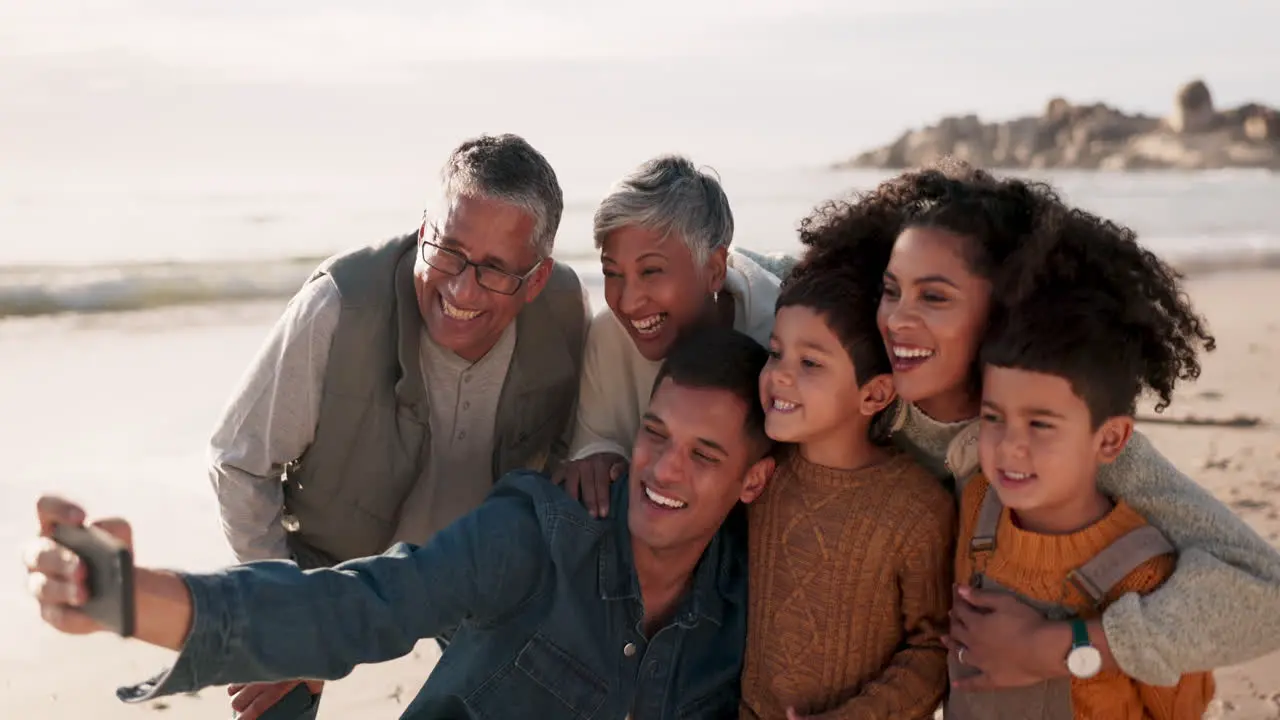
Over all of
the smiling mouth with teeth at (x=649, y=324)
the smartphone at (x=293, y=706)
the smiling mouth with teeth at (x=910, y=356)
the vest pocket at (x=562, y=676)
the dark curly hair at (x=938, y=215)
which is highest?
the dark curly hair at (x=938, y=215)

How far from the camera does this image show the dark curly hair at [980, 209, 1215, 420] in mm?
2818

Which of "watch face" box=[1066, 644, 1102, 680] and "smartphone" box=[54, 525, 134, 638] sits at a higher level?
"smartphone" box=[54, 525, 134, 638]

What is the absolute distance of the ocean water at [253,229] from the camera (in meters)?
11.8

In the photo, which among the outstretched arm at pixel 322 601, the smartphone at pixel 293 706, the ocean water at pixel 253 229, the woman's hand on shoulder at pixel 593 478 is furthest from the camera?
the ocean water at pixel 253 229

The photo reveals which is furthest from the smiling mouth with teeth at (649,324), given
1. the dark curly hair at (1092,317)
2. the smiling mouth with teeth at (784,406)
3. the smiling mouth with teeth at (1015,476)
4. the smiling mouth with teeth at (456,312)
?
the smiling mouth with teeth at (1015,476)

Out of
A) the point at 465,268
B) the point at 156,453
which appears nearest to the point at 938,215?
the point at 465,268

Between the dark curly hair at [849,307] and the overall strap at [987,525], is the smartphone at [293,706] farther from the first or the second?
the overall strap at [987,525]

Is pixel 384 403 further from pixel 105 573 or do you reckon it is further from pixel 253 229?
pixel 253 229

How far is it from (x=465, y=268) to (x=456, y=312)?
0.43ft

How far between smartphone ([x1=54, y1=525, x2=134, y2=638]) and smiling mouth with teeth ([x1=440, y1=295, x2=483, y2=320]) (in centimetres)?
163

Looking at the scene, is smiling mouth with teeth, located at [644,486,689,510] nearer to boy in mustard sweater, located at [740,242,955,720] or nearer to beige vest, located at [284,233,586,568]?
boy in mustard sweater, located at [740,242,955,720]

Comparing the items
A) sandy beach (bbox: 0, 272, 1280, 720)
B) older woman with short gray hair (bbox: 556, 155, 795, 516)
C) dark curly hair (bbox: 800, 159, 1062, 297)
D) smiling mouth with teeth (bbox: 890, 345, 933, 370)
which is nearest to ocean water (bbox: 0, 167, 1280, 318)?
sandy beach (bbox: 0, 272, 1280, 720)

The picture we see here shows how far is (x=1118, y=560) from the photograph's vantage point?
2.83 meters

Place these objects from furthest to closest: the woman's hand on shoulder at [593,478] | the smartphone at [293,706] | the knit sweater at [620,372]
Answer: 1. the knit sweater at [620,372]
2. the smartphone at [293,706]
3. the woman's hand on shoulder at [593,478]
